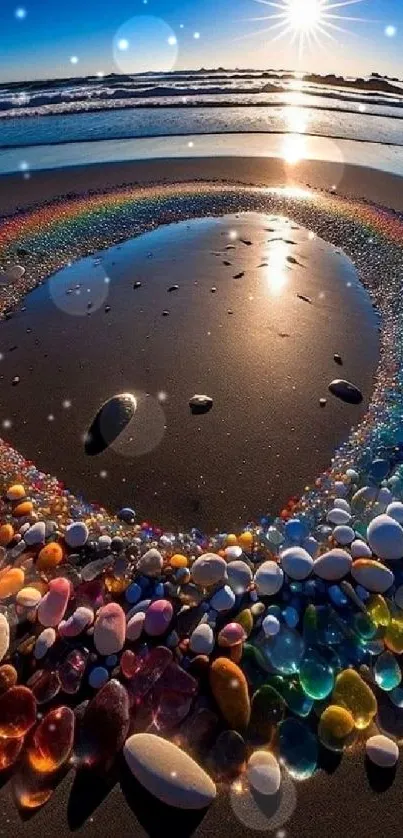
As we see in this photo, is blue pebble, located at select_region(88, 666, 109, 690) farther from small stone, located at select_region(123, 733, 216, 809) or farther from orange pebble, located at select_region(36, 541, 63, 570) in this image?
orange pebble, located at select_region(36, 541, 63, 570)

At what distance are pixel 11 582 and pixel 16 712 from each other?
2.73 ft

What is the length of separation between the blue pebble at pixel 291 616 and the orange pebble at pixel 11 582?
1.62m

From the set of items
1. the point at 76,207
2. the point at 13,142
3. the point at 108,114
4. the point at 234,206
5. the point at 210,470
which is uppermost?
the point at 108,114

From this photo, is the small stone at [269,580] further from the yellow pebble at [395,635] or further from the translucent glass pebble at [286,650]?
the yellow pebble at [395,635]

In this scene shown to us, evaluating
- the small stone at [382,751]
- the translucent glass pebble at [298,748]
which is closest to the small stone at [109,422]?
the translucent glass pebble at [298,748]

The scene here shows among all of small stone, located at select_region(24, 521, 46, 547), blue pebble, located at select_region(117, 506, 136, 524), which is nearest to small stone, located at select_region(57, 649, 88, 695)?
small stone, located at select_region(24, 521, 46, 547)

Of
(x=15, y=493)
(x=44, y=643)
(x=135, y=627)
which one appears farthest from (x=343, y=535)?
(x=15, y=493)

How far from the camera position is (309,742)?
217 cm

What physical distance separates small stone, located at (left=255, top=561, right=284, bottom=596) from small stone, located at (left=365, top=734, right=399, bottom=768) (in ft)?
2.88

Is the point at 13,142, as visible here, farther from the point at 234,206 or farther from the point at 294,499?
the point at 294,499

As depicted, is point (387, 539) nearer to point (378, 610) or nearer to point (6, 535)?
point (378, 610)

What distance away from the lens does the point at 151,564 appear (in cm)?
302

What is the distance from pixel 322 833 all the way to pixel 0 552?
7.72 feet

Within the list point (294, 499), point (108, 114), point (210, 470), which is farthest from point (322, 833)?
point (108, 114)
